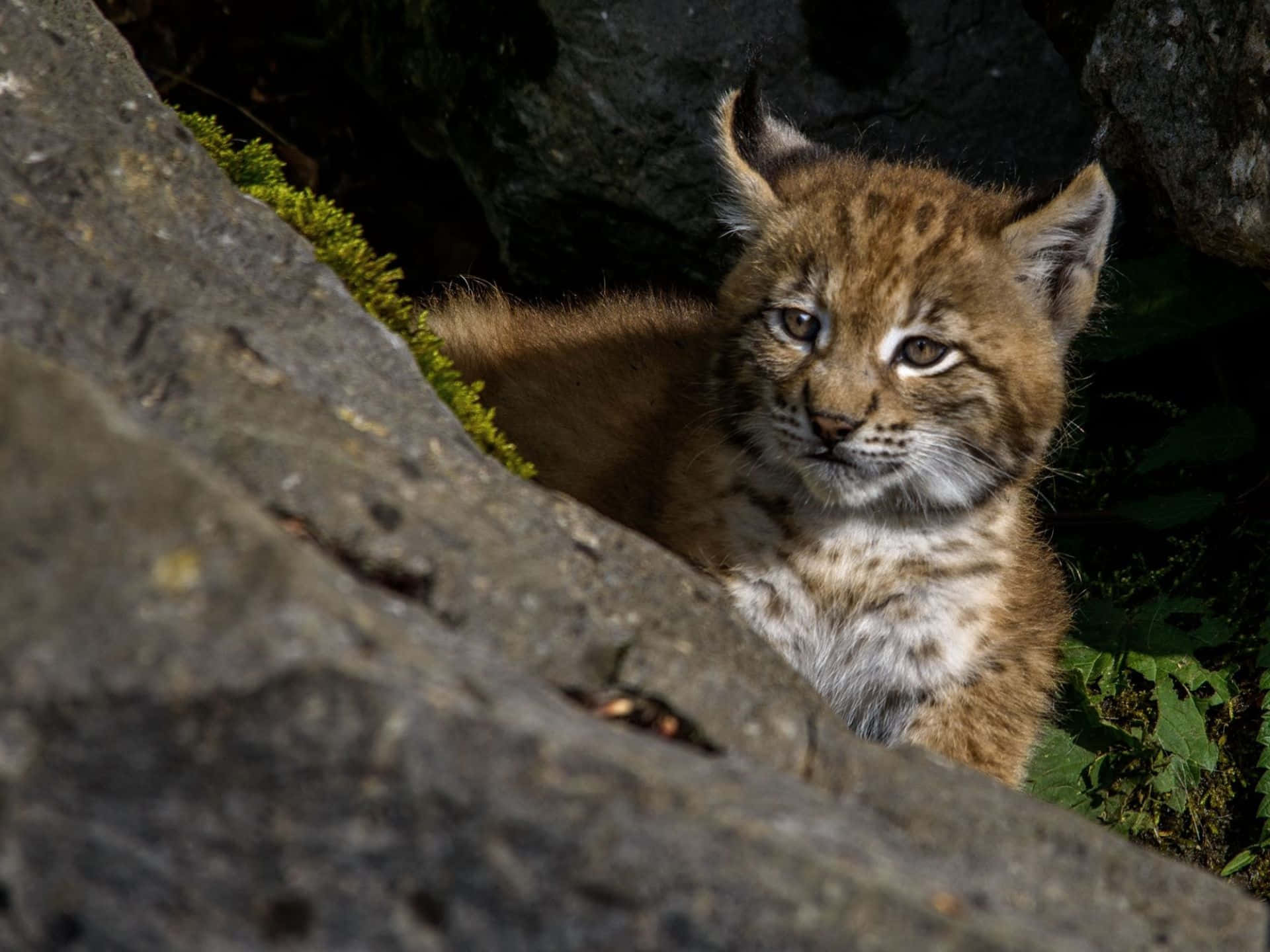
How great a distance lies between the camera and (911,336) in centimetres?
378

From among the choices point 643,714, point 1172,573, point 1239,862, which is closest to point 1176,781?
point 1239,862

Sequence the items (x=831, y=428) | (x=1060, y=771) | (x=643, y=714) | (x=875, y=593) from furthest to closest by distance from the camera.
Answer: (x=1060, y=771)
(x=875, y=593)
(x=831, y=428)
(x=643, y=714)

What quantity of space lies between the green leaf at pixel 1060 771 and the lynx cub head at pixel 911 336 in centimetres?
112

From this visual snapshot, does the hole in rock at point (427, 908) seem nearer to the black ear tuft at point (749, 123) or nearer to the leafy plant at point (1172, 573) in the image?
the black ear tuft at point (749, 123)

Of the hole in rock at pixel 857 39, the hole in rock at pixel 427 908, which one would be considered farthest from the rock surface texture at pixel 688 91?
the hole in rock at pixel 427 908

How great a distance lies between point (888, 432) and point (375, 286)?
140cm

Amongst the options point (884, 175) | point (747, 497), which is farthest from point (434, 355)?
point (884, 175)

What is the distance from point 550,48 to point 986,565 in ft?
8.90

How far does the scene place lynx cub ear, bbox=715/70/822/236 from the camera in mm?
4133

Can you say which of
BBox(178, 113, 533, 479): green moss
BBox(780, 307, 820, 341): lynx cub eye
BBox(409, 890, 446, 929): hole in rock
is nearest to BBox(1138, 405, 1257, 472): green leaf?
BBox(780, 307, 820, 341): lynx cub eye

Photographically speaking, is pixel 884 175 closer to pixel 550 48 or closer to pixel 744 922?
pixel 550 48

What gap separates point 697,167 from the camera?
17.8ft

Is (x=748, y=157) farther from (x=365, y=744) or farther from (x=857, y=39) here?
(x=365, y=744)

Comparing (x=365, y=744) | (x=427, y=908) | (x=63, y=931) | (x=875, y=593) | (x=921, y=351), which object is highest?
(x=365, y=744)
